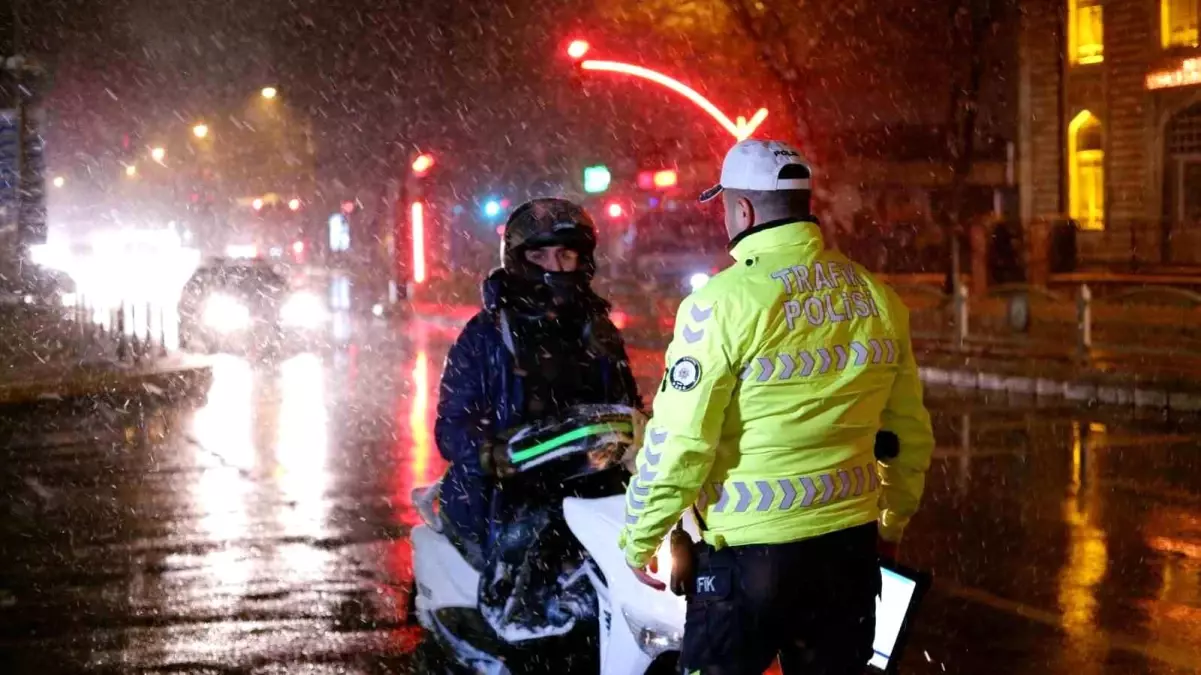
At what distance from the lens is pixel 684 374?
10.3 feet

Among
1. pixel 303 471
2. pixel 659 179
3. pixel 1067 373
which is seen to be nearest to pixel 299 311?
pixel 659 179

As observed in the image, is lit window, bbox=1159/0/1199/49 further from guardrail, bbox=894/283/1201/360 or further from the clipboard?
the clipboard

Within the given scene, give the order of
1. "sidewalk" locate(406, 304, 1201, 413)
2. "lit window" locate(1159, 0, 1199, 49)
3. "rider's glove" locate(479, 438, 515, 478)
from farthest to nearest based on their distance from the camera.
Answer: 1. "lit window" locate(1159, 0, 1199, 49)
2. "sidewalk" locate(406, 304, 1201, 413)
3. "rider's glove" locate(479, 438, 515, 478)

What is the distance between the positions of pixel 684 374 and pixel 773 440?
0.86 ft

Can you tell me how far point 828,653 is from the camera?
3.38 metres

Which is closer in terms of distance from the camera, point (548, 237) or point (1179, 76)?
point (548, 237)

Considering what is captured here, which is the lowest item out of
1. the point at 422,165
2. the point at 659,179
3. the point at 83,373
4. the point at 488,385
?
the point at 83,373

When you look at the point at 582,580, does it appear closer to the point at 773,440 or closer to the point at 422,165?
the point at 773,440

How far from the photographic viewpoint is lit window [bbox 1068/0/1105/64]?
38312 millimetres

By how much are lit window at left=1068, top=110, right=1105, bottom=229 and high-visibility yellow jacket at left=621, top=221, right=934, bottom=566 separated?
3764 centimetres

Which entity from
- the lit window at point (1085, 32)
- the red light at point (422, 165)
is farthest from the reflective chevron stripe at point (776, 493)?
the lit window at point (1085, 32)

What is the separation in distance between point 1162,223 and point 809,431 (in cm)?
3483

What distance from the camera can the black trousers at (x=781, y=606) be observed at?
3.24 meters

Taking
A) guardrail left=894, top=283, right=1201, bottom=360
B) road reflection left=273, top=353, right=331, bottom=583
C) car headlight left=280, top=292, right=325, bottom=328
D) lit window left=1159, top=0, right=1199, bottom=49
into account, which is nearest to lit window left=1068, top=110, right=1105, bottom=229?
lit window left=1159, top=0, right=1199, bottom=49
